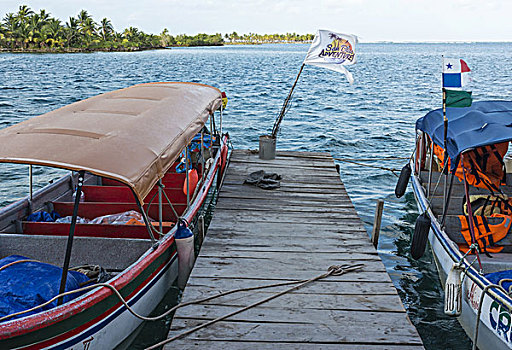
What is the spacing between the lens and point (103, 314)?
4832 mm

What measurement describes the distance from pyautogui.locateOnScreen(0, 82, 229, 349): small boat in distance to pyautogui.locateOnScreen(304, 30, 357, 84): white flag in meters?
3.88

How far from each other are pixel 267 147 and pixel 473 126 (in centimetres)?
549

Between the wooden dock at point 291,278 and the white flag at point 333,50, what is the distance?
325cm

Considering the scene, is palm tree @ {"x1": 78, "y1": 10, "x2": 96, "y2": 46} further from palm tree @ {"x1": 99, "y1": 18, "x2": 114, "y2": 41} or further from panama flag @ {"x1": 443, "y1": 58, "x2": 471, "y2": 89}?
panama flag @ {"x1": 443, "y1": 58, "x2": 471, "y2": 89}

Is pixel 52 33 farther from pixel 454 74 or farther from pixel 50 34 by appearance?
pixel 454 74

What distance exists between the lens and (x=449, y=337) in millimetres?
6582

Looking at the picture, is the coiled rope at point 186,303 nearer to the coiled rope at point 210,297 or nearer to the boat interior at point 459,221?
the coiled rope at point 210,297

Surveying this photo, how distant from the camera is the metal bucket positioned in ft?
37.8

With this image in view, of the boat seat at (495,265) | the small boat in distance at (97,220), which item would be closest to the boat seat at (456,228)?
the boat seat at (495,265)

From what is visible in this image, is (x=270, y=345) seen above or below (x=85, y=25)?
below

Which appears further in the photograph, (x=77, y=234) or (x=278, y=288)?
(x=77, y=234)

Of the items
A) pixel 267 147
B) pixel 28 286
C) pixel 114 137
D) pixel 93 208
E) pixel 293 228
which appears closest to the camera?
pixel 28 286

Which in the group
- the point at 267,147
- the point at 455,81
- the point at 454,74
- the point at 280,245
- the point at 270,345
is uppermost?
the point at 454,74

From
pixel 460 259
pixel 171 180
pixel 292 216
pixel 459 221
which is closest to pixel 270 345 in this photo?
pixel 460 259
